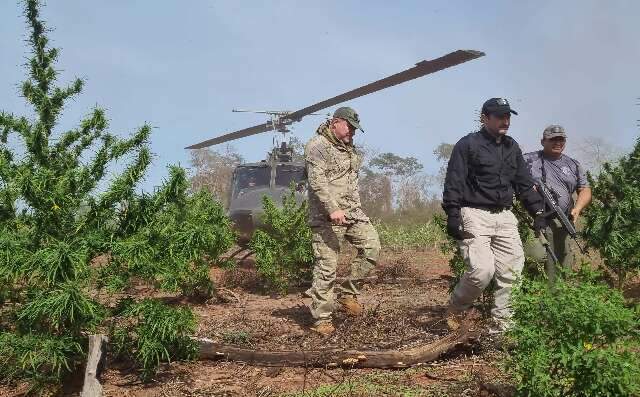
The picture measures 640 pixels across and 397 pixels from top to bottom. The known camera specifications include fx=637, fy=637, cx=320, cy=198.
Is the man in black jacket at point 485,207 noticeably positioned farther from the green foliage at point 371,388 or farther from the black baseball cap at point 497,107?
the green foliage at point 371,388

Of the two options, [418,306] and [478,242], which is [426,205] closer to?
[418,306]

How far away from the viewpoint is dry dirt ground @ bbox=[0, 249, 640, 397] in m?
3.74

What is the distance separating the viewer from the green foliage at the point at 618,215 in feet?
18.6

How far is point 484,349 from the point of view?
426 centimetres

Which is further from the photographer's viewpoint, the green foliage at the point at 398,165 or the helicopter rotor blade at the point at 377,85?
the green foliage at the point at 398,165

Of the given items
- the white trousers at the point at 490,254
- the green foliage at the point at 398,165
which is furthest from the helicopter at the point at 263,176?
the green foliage at the point at 398,165

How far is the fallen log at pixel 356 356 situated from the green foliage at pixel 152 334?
0.36 meters

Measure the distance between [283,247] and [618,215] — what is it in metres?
3.85

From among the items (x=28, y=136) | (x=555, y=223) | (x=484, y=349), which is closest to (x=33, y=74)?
(x=28, y=136)

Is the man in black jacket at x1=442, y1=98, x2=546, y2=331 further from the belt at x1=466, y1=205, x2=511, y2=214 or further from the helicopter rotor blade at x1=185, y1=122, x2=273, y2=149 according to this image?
the helicopter rotor blade at x1=185, y1=122, x2=273, y2=149

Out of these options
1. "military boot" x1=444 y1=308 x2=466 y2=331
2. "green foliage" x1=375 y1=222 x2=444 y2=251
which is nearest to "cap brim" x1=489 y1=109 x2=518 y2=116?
"military boot" x1=444 y1=308 x2=466 y2=331

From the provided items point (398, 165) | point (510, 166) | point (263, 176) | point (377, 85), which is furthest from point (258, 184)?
point (398, 165)

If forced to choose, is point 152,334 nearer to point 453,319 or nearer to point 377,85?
point 453,319

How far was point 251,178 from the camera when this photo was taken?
1146cm
